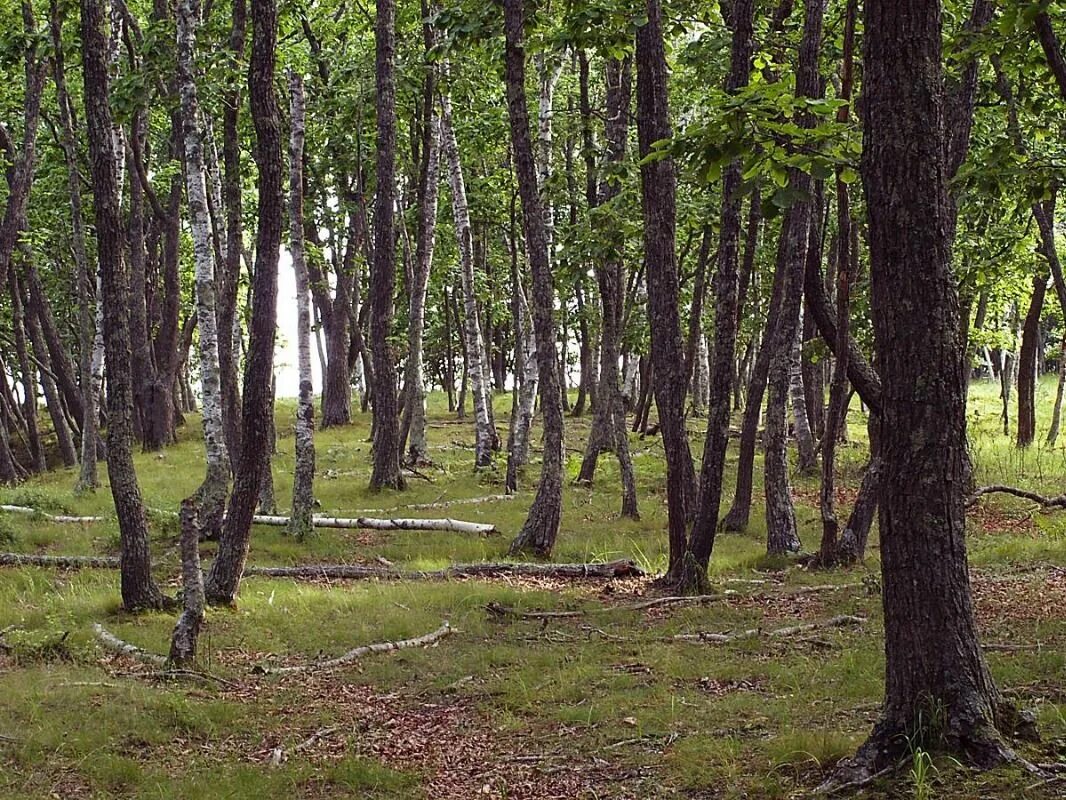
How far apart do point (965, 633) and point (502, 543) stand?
10.1 m

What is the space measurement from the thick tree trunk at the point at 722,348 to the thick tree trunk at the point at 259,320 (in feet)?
15.3

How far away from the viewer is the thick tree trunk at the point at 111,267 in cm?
938

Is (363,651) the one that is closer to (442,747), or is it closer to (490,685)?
(490,685)

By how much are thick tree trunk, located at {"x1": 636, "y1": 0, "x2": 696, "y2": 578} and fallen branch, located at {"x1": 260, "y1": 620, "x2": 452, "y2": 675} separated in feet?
9.72

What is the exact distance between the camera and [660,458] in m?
23.9

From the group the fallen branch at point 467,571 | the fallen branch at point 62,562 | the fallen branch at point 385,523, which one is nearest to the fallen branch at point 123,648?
the fallen branch at point 467,571

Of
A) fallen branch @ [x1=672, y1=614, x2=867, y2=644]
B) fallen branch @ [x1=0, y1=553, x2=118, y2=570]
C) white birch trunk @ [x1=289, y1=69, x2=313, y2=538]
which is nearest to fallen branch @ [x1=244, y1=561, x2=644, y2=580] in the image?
fallen branch @ [x1=0, y1=553, x2=118, y2=570]

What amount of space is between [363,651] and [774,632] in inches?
148

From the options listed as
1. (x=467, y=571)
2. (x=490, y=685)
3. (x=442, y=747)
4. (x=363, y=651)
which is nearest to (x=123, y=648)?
(x=363, y=651)

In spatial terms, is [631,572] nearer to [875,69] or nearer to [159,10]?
[875,69]

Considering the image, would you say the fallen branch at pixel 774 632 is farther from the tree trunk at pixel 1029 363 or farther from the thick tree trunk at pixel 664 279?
the tree trunk at pixel 1029 363

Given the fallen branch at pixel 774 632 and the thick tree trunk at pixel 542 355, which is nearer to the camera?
the fallen branch at pixel 774 632

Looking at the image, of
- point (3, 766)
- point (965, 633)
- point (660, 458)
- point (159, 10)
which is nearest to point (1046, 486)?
point (660, 458)

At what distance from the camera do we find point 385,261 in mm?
18422
